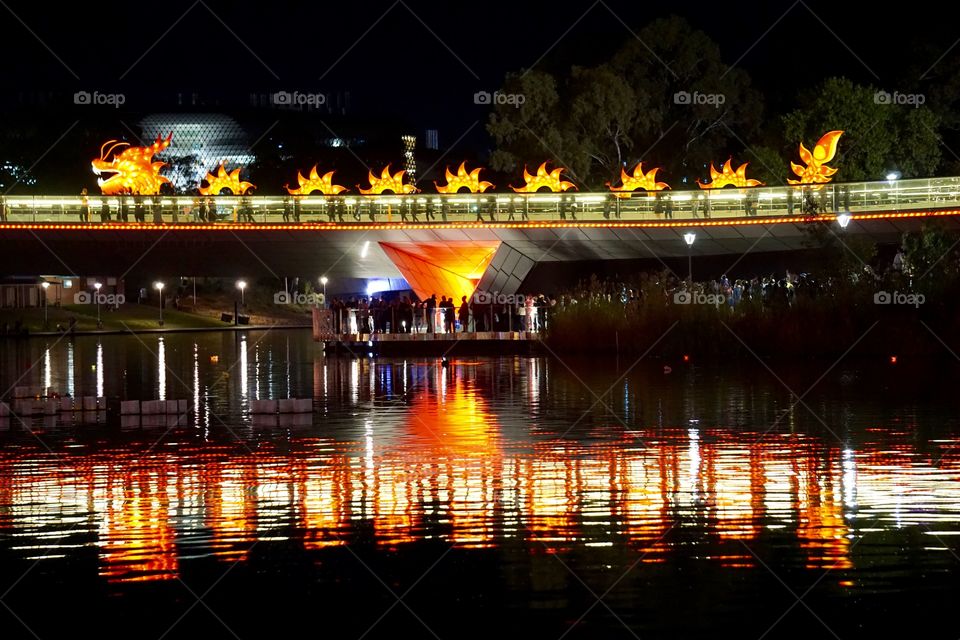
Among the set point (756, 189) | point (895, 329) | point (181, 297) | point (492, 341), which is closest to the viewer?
point (895, 329)

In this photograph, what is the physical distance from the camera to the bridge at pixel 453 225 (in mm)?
64688

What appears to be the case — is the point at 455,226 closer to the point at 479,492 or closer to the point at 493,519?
the point at 479,492

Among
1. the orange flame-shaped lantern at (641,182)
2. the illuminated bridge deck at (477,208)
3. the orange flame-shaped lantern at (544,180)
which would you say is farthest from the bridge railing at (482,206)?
the orange flame-shaped lantern at (544,180)

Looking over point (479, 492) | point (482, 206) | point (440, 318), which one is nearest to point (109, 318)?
point (482, 206)

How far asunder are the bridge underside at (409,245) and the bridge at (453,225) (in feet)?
0.26

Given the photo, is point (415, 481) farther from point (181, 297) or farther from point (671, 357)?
point (181, 297)

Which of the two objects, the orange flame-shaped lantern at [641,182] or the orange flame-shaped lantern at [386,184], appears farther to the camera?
the orange flame-shaped lantern at [386,184]

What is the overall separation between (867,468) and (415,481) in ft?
16.4

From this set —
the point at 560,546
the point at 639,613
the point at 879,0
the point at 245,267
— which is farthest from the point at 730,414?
the point at 879,0

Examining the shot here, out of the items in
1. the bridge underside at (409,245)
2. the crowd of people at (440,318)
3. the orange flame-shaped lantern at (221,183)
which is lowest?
the crowd of people at (440,318)

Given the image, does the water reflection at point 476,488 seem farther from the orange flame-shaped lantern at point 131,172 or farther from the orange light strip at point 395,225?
the orange flame-shaped lantern at point 131,172

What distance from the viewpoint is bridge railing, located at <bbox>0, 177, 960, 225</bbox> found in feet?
204

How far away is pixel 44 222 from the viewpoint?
67.4 m

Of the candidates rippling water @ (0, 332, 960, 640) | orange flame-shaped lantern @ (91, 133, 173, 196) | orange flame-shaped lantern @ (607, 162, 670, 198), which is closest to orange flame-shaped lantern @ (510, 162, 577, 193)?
orange flame-shaped lantern @ (607, 162, 670, 198)
